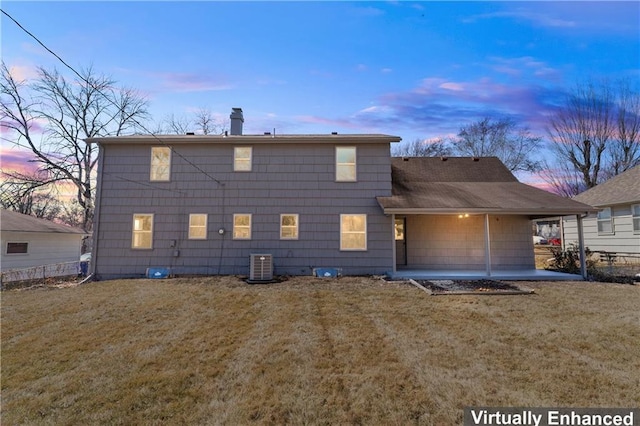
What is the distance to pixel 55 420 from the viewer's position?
94.7 inches

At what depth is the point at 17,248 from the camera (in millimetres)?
12805

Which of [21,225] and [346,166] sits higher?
[346,166]

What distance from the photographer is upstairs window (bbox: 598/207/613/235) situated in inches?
497

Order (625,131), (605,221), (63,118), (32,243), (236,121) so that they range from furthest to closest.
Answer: (625,131)
(63,118)
(32,243)
(605,221)
(236,121)

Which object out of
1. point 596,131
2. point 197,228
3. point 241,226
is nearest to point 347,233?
point 241,226

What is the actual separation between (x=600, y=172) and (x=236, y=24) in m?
28.3

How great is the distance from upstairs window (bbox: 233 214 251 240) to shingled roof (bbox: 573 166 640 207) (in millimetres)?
14762

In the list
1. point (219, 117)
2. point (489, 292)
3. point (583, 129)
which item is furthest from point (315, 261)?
point (583, 129)

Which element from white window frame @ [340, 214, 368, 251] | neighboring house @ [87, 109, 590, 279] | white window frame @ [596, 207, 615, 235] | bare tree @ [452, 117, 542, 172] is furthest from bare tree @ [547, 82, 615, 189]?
white window frame @ [340, 214, 368, 251]

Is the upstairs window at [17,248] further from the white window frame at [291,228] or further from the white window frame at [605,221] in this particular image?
the white window frame at [605,221]

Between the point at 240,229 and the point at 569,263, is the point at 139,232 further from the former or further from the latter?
the point at 569,263

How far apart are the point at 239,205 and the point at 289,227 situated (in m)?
1.94

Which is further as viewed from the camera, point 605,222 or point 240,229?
point 605,222

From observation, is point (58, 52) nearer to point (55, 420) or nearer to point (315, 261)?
point (55, 420)
